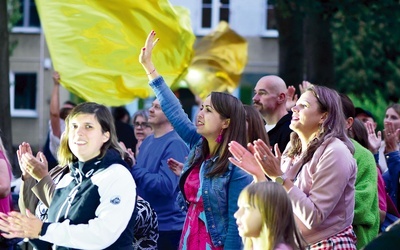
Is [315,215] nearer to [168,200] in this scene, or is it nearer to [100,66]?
[168,200]

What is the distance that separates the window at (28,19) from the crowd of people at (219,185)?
3436cm

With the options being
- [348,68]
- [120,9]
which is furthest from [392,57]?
[120,9]

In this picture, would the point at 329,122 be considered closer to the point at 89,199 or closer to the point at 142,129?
the point at 89,199

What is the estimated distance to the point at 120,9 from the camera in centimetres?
1333

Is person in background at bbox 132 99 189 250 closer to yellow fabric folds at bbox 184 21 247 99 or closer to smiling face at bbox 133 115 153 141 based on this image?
smiling face at bbox 133 115 153 141

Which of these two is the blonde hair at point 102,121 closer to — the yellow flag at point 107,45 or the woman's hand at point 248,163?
the woman's hand at point 248,163

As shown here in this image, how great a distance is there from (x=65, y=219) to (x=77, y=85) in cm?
555

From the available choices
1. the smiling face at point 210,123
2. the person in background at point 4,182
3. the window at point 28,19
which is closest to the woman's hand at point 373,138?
the smiling face at point 210,123

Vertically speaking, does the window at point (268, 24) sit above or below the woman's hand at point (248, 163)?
below

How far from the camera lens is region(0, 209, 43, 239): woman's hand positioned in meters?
7.37

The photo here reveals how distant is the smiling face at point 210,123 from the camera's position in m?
8.65

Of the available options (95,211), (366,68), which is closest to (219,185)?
(95,211)

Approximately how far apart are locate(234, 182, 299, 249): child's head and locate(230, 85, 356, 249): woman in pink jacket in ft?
2.88

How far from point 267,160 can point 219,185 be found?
0.96 meters
